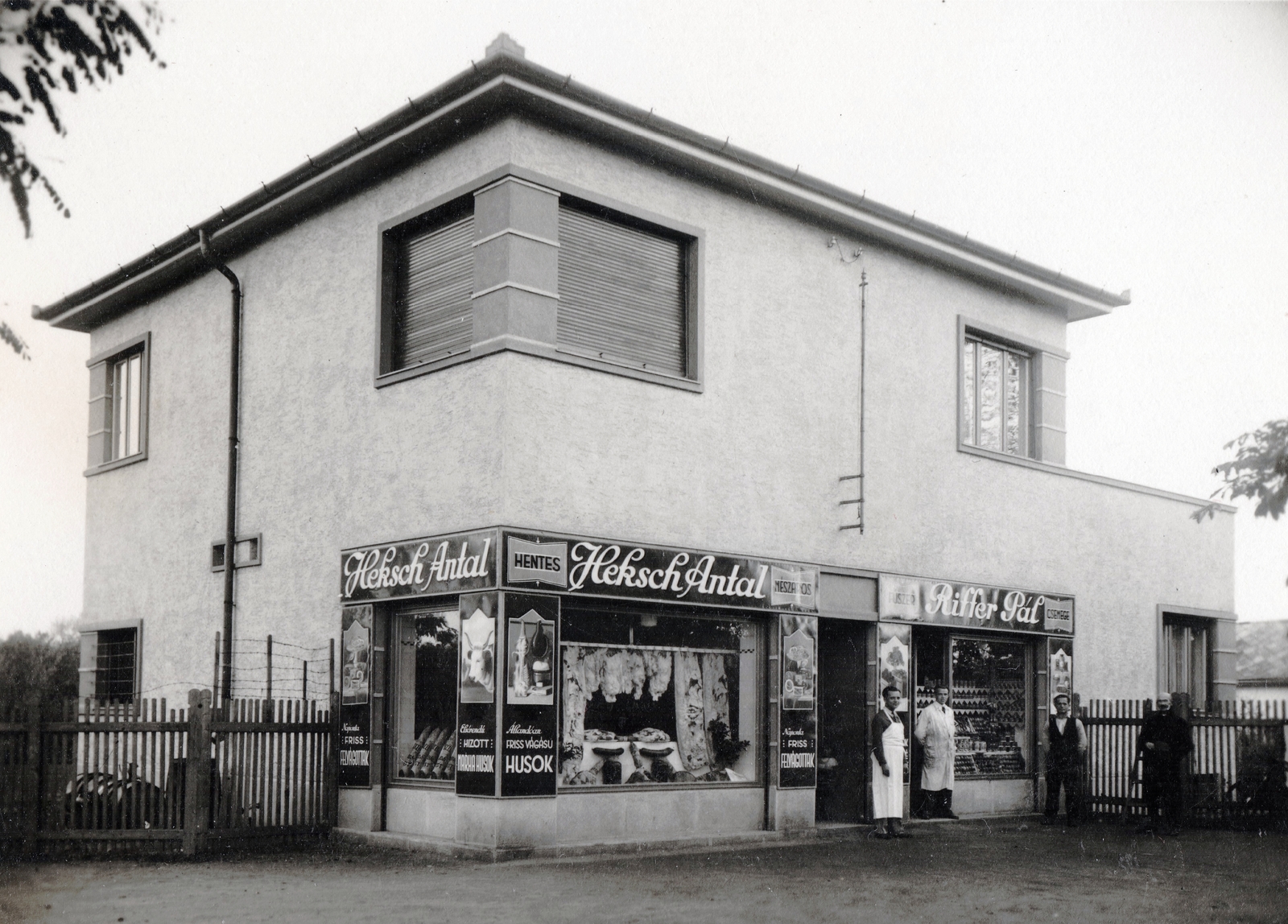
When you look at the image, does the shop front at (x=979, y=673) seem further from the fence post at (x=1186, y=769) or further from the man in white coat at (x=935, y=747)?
the fence post at (x=1186, y=769)

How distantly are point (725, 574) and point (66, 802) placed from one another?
6.95 m

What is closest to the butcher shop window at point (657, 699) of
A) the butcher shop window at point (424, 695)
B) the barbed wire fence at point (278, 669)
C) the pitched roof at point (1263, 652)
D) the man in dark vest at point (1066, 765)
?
the butcher shop window at point (424, 695)

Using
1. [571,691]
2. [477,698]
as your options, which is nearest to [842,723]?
[571,691]

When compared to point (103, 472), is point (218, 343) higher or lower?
higher

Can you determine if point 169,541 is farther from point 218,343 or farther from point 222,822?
point 222,822

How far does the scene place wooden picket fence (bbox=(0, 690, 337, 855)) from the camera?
1330 cm

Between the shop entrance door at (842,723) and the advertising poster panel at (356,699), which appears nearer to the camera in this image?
the advertising poster panel at (356,699)

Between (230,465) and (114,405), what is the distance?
14.8 feet

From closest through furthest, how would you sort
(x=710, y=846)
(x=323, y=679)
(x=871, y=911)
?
1. (x=871, y=911)
2. (x=710, y=846)
3. (x=323, y=679)

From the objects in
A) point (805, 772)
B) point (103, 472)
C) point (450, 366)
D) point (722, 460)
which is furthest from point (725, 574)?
point (103, 472)

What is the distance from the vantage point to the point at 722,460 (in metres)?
15.6

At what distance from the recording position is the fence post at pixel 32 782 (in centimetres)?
1320

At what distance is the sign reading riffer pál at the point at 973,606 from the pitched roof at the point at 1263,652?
110ft

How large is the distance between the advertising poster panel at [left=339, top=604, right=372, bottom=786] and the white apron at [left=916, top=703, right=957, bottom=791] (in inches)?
276
